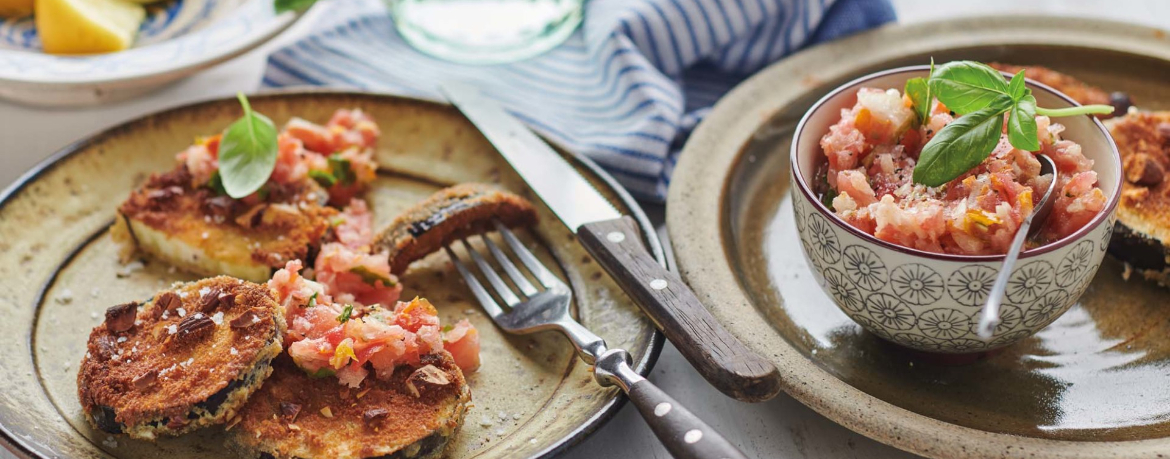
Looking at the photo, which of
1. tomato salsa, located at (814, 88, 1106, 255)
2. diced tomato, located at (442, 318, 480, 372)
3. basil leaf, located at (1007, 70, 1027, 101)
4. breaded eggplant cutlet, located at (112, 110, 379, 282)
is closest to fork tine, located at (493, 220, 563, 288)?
diced tomato, located at (442, 318, 480, 372)

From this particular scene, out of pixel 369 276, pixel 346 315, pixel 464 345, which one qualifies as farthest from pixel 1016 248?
pixel 369 276

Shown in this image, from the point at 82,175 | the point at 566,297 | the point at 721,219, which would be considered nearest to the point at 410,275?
the point at 566,297

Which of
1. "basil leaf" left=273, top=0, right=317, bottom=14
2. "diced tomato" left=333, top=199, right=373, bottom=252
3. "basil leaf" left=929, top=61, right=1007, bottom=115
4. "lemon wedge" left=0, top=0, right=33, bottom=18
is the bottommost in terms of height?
"diced tomato" left=333, top=199, right=373, bottom=252

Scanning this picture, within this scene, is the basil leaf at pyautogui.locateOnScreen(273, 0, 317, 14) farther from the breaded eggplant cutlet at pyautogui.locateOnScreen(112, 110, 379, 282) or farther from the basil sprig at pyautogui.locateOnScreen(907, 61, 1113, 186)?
the basil sprig at pyautogui.locateOnScreen(907, 61, 1113, 186)

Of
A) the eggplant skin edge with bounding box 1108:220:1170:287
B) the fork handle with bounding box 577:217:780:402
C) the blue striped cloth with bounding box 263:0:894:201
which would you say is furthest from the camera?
the blue striped cloth with bounding box 263:0:894:201

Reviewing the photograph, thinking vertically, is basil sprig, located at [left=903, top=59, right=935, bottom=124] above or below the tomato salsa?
above

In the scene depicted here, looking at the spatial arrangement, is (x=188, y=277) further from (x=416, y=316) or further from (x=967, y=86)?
(x=967, y=86)

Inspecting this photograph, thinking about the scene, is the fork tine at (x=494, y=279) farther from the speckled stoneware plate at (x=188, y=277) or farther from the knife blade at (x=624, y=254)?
the knife blade at (x=624, y=254)
